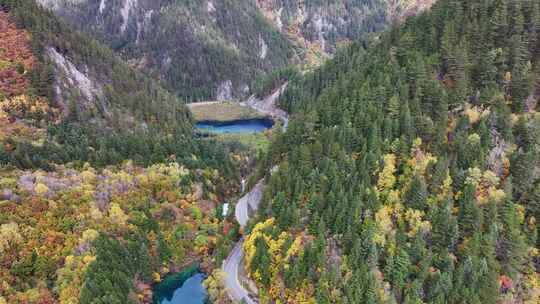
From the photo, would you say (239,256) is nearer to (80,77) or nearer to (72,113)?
(72,113)

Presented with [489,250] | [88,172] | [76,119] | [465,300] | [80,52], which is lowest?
[465,300]

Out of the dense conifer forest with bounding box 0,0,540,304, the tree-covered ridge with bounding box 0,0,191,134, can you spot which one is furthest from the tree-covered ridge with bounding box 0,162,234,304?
the tree-covered ridge with bounding box 0,0,191,134

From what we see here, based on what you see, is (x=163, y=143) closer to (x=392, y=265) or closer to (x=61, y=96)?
(x=61, y=96)

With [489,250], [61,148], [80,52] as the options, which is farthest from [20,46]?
[489,250]

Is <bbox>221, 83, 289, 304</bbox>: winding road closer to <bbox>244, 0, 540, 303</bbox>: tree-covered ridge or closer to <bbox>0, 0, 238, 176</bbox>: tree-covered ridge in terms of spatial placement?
<bbox>244, 0, 540, 303</bbox>: tree-covered ridge

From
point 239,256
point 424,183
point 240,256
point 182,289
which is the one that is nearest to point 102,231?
point 182,289

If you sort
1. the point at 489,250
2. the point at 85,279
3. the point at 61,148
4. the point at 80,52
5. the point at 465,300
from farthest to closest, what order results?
the point at 80,52
the point at 61,148
the point at 85,279
the point at 489,250
the point at 465,300

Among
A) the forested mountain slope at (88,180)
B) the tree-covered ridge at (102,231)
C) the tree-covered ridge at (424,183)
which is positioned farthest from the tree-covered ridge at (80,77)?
the tree-covered ridge at (424,183)
